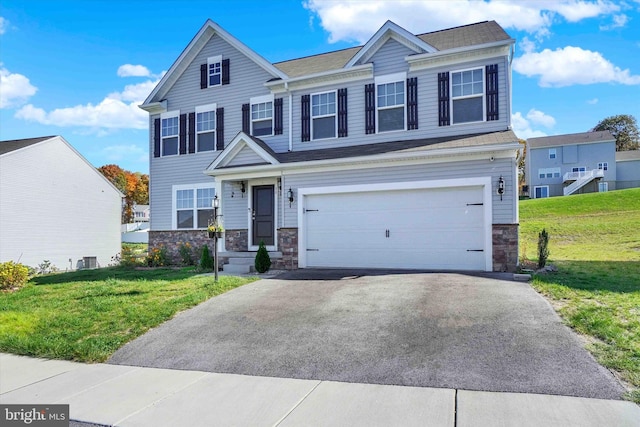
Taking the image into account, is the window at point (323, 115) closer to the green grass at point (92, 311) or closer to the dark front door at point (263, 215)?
the dark front door at point (263, 215)

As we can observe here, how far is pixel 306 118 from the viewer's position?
13773mm

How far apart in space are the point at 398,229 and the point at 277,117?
5.94 meters

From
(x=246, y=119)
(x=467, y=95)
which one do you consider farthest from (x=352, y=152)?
(x=246, y=119)

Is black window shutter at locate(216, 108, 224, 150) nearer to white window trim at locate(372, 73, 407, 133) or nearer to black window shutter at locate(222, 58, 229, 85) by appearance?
black window shutter at locate(222, 58, 229, 85)

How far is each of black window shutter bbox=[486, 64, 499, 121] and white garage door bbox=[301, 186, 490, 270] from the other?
2.37m

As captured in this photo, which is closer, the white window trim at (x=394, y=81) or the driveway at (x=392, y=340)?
the driveway at (x=392, y=340)

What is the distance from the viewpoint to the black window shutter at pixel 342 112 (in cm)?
1322

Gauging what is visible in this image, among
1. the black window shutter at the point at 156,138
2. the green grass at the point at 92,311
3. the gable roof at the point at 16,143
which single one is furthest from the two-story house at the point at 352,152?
the gable roof at the point at 16,143

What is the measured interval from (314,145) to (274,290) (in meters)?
6.17

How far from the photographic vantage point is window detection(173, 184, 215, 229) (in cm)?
1528

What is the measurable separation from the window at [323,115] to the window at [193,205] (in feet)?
15.0

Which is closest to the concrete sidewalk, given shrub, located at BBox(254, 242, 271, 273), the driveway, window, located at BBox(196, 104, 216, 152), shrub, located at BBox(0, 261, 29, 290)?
the driveway

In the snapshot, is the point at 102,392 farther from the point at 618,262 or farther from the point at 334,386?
the point at 618,262

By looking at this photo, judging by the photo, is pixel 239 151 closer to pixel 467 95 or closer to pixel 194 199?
pixel 194 199
